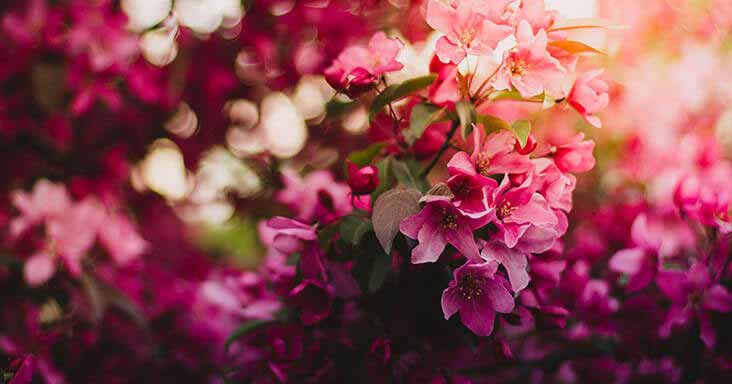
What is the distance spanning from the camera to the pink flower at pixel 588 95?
823 mm

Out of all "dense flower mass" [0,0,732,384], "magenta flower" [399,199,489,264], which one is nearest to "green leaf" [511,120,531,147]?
"dense flower mass" [0,0,732,384]

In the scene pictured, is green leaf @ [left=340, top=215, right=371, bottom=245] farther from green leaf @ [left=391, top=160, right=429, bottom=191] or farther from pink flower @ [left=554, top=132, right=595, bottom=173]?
pink flower @ [left=554, top=132, right=595, bottom=173]

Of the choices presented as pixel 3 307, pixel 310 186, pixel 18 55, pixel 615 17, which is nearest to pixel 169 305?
pixel 3 307

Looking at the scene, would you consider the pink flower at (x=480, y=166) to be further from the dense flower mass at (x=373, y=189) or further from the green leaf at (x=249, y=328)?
the green leaf at (x=249, y=328)

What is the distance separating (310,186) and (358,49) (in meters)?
0.35

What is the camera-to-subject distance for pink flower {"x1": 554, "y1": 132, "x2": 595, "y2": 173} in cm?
81

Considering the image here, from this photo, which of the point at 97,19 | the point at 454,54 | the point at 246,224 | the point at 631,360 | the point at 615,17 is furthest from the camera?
the point at 246,224

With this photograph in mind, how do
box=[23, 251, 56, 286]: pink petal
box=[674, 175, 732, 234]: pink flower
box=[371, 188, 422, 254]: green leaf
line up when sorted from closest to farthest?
1. box=[371, 188, 422, 254]: green leaf
2. box=[674, 175, 732, 234]: pink flower
3. box=[23, 251, 56, 286]: pink petal

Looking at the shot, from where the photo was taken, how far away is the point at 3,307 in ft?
4.73

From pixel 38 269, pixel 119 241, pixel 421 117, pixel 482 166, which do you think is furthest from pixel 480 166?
pixel 119 241

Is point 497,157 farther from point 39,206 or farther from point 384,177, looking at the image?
point 39,206

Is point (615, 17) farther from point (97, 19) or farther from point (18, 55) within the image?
point (18, 55)

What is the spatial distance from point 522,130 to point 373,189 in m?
0.21

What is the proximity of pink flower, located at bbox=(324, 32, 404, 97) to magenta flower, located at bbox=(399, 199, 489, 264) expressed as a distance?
205 millimetres
